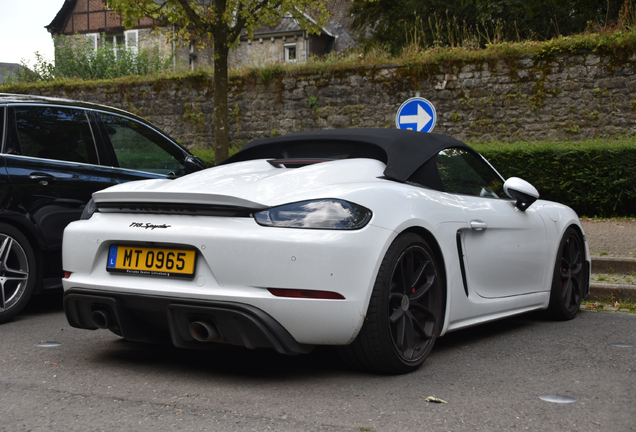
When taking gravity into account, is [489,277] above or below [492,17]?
below

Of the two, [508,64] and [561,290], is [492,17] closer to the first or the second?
[508,64]

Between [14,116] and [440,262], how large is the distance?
3.44 metres

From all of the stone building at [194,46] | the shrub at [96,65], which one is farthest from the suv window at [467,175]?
the stone building at [194,46]

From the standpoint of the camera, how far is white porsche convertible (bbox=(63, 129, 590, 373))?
117 inches

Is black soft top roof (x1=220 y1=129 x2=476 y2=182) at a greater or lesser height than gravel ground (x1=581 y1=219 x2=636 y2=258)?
greater

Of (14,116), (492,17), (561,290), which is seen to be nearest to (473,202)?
(561,290)

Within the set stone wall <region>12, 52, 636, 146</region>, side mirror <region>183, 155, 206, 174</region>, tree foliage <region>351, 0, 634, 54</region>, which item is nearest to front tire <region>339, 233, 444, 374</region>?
side mirror <region>183, 155, 206, 174</region>

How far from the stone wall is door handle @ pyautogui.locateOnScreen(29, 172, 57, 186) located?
41.3ft

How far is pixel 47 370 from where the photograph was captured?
3.40 m

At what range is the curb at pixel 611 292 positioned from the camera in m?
5.89

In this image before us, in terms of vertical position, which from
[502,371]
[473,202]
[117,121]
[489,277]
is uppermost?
[117,121]

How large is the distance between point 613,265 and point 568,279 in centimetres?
196

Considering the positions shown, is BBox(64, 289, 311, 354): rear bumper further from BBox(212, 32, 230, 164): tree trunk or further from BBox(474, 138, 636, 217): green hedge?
BBox(212, 32, 230, 164): tree trunk

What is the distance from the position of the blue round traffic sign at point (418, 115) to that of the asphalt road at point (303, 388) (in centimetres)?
508
